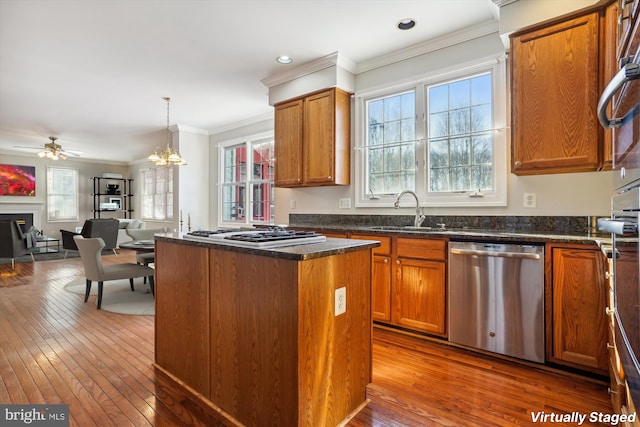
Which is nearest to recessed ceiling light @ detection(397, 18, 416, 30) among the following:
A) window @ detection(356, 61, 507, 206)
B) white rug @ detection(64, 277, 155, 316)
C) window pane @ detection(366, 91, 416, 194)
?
window @ detection(356, 61, 507, 206)

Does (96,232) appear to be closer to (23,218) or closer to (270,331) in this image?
(23,218)

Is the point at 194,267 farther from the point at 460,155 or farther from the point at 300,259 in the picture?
the point at 460,155

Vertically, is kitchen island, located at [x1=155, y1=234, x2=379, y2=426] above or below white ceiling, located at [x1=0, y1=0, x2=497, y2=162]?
below

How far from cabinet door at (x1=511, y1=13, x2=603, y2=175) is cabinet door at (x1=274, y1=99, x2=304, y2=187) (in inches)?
89.1

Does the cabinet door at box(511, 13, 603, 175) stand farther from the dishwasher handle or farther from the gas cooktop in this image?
the gas cooktop

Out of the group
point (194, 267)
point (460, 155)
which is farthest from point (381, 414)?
point (460, 155)

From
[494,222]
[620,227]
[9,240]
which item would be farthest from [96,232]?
[620,227]

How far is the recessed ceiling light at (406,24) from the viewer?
2945 millimetres

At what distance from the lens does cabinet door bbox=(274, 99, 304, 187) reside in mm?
4039

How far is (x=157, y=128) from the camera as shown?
6.56 meters

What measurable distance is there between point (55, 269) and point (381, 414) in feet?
21.6

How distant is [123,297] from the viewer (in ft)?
13.7

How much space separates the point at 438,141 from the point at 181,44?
2.72m

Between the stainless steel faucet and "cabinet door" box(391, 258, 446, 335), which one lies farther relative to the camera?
the stainless steel faucet
